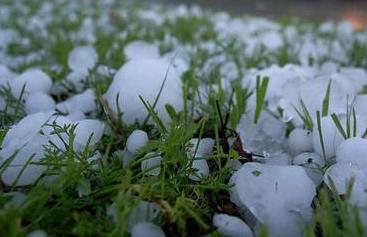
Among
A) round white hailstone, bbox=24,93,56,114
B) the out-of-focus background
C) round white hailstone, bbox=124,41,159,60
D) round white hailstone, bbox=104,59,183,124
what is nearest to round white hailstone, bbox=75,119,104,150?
round white hailstone, bbox=104,59,183,124

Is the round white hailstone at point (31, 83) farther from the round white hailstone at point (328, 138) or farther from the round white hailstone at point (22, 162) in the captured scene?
the round white hailstone at point (328, 138)

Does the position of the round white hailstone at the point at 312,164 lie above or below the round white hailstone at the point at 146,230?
above

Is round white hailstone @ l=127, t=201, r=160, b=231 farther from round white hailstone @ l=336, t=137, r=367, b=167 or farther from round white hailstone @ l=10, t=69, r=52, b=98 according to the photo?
round white hailstone @ l=10, t=69, r=52, b=98

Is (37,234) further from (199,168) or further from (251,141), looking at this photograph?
(251,141)

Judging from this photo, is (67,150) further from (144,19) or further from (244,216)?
(144,19)

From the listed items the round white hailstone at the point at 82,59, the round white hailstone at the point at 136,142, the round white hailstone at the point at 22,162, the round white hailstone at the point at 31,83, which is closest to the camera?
the round white hailstone at the point at 22,162

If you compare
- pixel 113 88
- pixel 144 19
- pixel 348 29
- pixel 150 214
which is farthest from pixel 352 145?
pixel 144 19

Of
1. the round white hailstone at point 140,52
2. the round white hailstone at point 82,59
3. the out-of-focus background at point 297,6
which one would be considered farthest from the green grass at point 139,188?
the out-of-focus background at point 297,6
